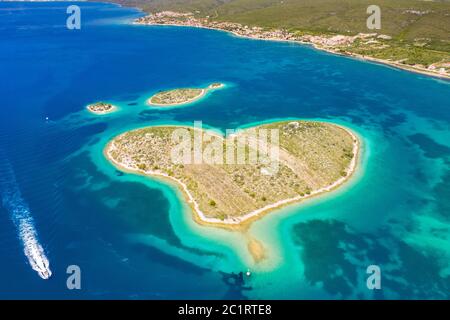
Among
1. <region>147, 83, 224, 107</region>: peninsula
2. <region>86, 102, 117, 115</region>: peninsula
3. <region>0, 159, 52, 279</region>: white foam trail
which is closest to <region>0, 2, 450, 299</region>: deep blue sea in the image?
<region>0, 159, 52, 279</region>: white foam trail

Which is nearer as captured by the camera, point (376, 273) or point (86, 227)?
point (376, 273)

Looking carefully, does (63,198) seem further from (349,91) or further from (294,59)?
(294,59)

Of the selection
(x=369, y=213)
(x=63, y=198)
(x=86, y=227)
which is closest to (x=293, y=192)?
(x=369, y=213)

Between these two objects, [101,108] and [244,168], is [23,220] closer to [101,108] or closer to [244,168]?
[244,168]

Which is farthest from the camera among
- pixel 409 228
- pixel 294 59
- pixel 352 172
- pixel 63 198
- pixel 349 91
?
pixel 294 59

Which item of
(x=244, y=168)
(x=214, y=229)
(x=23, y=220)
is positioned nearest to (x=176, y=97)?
Result: (x=244, y=168)

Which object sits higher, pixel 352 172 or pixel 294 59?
pixel 294 59
